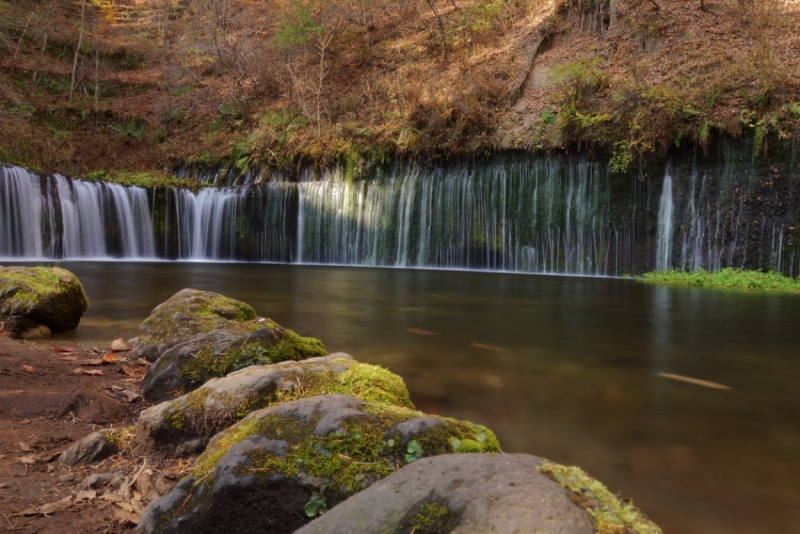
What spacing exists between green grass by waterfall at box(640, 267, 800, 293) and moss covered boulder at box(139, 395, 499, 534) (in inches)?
549

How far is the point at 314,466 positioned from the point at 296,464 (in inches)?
2.7

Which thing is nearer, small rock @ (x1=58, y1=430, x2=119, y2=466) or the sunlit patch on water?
small rock @ (x1=58, y1=430, x2=119, y2=466)

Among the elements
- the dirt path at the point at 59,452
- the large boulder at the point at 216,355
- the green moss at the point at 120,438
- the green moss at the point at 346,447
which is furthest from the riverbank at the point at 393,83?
the green moss at the point at 346,447

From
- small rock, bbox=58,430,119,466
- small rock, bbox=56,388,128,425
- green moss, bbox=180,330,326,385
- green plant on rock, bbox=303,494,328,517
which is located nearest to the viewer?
green plant on rock, bbox=303,494,328,517

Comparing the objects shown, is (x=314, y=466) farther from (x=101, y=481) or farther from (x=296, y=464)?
(x=101, y=481)

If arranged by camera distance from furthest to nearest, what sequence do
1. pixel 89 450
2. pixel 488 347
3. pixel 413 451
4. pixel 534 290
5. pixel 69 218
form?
1. pixel 69 218
2. pixel 534 290
3. pixel 488 347
4. pixel 89 450
5. pixel 413 451

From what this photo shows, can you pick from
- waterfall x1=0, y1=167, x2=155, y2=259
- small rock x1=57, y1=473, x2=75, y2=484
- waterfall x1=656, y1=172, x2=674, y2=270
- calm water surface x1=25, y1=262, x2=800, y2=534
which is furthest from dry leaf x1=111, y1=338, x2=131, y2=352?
waterfall x1=0, y1=167, x2=155, y2=259

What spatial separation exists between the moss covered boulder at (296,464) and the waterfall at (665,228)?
49.4 ft

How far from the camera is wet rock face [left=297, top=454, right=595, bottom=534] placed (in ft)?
4.64

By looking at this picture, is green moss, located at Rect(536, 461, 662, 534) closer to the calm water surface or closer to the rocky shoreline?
the rocky shoreline

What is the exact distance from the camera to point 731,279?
1418 cm

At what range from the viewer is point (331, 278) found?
47.3ft

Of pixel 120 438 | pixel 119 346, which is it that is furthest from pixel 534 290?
pixel 120 438

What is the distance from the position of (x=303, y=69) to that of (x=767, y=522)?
26885mm
